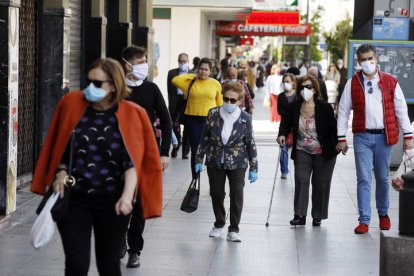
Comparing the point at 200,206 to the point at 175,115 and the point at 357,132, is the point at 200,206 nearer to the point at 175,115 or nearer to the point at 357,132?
the point at 357,132

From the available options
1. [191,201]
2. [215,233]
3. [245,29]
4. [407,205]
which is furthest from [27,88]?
[245,29]

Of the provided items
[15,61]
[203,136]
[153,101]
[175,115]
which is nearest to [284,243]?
[203,136]

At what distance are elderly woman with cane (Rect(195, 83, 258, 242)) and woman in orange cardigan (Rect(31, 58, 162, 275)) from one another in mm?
3358

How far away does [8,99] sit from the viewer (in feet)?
30.1

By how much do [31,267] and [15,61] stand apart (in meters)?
2.39

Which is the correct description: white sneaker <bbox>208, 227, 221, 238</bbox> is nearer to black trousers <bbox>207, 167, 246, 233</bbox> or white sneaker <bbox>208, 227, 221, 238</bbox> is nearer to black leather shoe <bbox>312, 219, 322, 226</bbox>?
black trousers <bbox>207, 167, 246, 233</bbox>

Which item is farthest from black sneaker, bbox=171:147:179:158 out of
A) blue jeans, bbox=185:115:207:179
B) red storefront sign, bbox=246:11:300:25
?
red storefront sign, bbox=246:11:300:25

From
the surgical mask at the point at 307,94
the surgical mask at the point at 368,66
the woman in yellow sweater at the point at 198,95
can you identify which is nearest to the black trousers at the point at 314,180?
the surgical mask at the point at 307,94

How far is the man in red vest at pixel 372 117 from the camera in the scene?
9.54 m

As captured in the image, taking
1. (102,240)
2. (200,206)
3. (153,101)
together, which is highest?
(153,101)

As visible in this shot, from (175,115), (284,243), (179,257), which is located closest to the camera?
(179,257)

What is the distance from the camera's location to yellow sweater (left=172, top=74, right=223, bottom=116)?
39.9 feet

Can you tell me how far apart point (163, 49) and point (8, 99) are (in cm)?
1850

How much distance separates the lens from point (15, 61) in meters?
9.34
